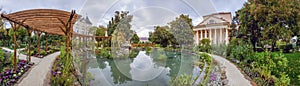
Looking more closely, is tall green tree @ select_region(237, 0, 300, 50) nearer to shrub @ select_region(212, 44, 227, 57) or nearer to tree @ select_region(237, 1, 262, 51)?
tree @ select_region(237, 1, 262, 51)

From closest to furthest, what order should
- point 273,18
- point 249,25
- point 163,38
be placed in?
point 273,18, point 249,25, point 163,38

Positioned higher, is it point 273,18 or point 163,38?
point 273,18

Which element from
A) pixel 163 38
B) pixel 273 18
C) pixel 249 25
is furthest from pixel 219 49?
pixel 163 38

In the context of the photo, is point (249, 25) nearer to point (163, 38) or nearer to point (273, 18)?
point (273, 18)

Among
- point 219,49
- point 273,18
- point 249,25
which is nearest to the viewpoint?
point 273,18

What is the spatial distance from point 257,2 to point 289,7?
138 centimetres

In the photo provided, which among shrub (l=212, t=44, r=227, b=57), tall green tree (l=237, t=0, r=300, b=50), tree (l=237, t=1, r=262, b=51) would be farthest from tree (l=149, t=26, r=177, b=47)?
tall green tree (l=237, t=0, r=300, b=50)

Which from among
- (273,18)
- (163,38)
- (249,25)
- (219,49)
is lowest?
(219,49)

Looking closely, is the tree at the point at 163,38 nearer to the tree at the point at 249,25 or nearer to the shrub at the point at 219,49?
the shrub at the point at 219,49

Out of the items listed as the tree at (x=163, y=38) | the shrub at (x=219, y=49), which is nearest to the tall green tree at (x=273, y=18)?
the shrub at (x=219, y=49)

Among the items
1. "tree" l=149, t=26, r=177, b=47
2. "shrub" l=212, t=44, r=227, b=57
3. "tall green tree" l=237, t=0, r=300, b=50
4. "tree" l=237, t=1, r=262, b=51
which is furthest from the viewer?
"tree" l=149, t=26, r=177, b=47

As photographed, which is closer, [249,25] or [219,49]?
[249,25]

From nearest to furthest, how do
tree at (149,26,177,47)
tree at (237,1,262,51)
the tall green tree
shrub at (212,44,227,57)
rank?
1. the tall green tree
2. tree at (237,1,262,51)
3. shrub at (212,44,227,57)
4. tree at (149,26,177,47)

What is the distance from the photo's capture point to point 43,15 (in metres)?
3.83
